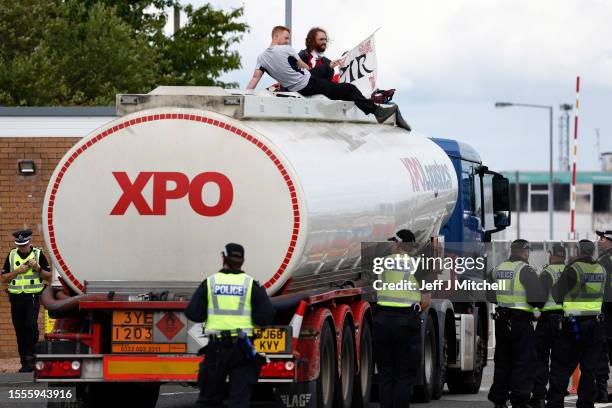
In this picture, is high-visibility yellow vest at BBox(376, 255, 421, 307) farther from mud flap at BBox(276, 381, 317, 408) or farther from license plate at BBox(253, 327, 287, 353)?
license plate at BBox(253, 327, 287, 353)

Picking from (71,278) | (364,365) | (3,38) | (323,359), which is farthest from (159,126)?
(3,38)

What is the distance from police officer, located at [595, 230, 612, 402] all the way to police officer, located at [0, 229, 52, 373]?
7.07 m

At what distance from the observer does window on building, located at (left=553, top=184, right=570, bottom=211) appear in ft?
315

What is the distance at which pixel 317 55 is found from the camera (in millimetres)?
17250

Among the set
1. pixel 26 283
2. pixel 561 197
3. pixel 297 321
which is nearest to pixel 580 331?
pixel 297 321

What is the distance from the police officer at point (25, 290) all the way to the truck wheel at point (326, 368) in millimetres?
7145

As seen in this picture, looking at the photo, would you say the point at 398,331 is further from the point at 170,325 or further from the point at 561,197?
the point at 561,197

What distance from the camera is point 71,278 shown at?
13.7 meters

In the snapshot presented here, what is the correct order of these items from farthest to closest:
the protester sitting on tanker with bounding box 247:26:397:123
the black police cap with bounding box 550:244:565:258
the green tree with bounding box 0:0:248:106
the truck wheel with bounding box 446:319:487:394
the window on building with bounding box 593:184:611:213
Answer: the window on building with bounding box 593:184:611:213, the green tree with bounding box 0:0:248:106, the truck wheel with bounding box 446:319:487:394, the black police cap with bounding box 550:244:565:258, the protester sitting on tanker with bounding box 247:26:397:123

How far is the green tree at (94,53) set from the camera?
43.6m

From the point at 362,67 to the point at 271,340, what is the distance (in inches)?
245

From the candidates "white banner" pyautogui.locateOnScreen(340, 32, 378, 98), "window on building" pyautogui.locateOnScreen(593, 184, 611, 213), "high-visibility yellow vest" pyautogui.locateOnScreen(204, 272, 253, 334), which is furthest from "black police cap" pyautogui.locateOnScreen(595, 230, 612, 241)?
"window on building" pyautogui.locateOnScreen(593, 184, 611, 213)

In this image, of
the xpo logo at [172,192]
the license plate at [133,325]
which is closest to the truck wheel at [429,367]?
the license plate at [133,325]

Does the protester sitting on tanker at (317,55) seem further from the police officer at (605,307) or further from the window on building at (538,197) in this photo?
the window on building at (538,197)
